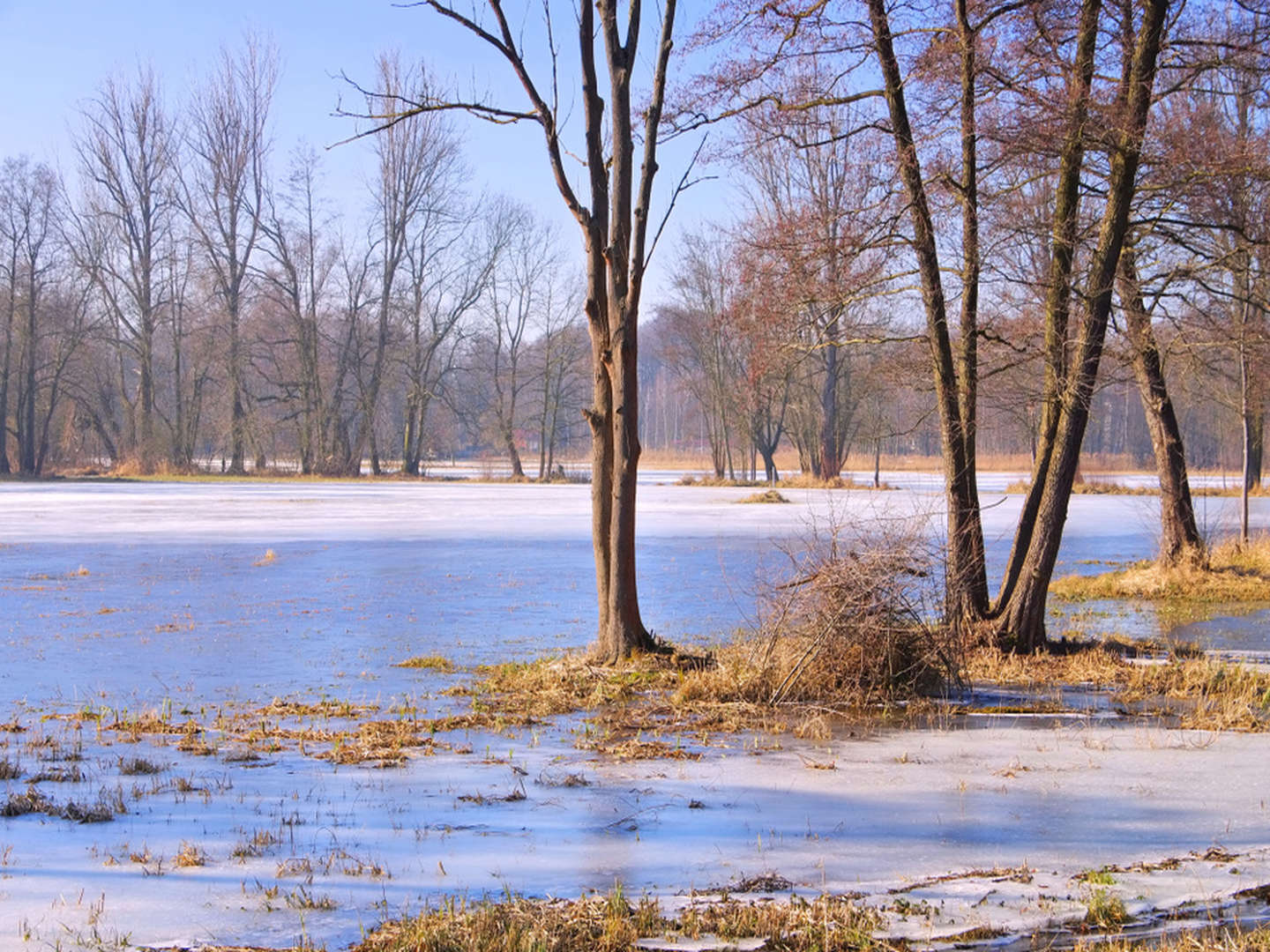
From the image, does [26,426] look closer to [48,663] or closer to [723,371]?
[723,371]

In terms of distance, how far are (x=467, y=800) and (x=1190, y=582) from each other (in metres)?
15.2

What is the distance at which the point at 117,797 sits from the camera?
6445mm

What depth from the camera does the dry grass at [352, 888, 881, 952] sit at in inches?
176

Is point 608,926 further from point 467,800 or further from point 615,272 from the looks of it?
point 615,272

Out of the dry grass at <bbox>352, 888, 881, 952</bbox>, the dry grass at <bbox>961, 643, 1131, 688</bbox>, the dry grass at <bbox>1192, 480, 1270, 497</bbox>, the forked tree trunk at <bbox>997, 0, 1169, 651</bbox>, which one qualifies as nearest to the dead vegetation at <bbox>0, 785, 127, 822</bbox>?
the dry grass at <bbox>352, 888, 881, 952</bbox>

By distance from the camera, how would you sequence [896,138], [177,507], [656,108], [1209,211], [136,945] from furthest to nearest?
[177,507] < [1209,211] < [896,138] < [656,108] < [136,945]

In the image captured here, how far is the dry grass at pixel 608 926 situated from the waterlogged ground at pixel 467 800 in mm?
228

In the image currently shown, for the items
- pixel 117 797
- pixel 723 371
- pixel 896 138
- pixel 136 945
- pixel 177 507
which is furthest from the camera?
pixel 723 371

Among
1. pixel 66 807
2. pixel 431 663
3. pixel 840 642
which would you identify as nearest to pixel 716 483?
pixel 431 663

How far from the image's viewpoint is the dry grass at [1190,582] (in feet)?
59.3

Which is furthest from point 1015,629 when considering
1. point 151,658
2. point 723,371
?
point 723,371

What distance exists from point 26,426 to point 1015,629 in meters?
58.8

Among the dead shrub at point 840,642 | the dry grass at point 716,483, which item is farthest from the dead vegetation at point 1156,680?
the dry grass at point 716,483

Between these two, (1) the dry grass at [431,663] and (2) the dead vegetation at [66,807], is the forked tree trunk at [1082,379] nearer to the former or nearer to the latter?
(1) the dry grass at [431,663]
